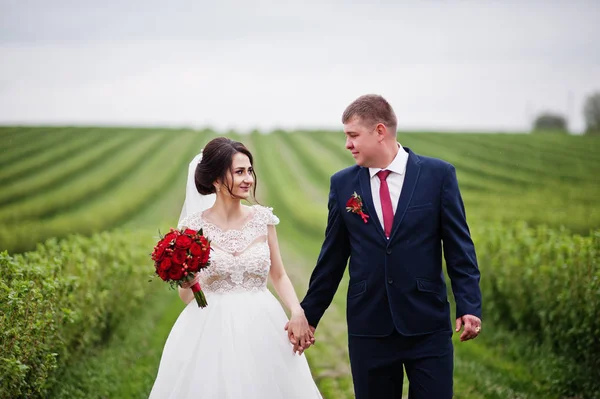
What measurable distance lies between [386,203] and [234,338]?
5.01 feet

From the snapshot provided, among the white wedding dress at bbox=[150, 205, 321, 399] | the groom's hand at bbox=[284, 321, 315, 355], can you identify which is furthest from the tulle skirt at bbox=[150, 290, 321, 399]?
the groom's hand at bbox=[284, 321, 315, 355]

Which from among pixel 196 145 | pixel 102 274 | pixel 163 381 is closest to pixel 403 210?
pixel 163 381

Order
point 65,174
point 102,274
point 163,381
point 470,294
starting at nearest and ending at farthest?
point 470,294, point 163,381, point 102,274, point 65,174

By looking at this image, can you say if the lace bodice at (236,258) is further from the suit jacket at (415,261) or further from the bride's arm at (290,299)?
the suit jacket at (415,261)

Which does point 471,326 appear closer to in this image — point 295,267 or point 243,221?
point 243,221

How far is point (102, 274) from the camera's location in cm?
1084

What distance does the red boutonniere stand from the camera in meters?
4.66

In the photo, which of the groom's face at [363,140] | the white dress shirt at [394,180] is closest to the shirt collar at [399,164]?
the white dress shirt at [394,180]

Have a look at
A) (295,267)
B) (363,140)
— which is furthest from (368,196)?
(295,267)

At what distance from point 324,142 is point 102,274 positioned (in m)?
42.4

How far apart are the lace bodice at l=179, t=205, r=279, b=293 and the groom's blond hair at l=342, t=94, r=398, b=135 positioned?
→ 125 centimetres

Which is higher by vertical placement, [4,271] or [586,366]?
[4,271]

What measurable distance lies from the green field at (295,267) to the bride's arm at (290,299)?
225cm

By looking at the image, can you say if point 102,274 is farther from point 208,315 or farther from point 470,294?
point 470,294
